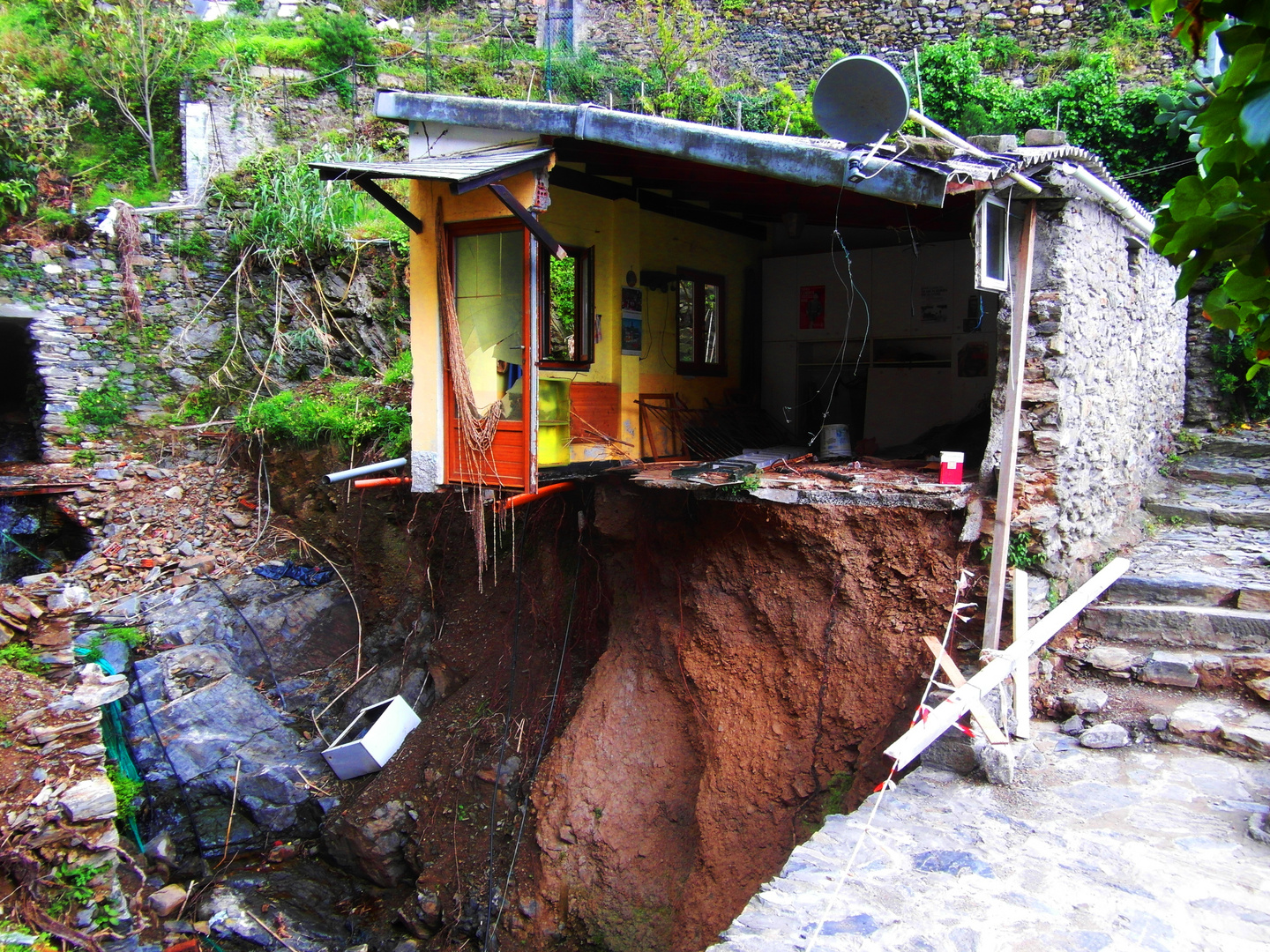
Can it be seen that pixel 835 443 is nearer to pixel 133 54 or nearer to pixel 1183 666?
pixel 1183 666

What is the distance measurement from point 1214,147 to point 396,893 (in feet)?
30.8

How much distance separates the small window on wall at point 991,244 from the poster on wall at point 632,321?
372 centimetres

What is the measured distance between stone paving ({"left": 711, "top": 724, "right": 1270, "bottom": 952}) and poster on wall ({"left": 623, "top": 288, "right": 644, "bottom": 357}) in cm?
520

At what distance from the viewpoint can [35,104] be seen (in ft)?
45.2

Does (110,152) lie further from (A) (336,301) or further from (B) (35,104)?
(A) (336,301)

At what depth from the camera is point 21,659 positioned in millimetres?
9352

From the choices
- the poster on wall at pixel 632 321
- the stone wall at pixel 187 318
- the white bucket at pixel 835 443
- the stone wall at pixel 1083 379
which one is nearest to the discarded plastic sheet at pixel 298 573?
the stone wall at pixel 187 318

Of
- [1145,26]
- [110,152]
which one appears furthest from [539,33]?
[1145,26]

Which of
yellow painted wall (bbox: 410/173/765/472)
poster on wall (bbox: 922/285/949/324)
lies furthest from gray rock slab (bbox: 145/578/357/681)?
poster on wall (bbox: 922/285/949/324)

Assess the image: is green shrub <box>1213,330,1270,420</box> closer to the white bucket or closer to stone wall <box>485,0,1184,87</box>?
the white bucket

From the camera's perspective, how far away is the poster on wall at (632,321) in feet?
29.2

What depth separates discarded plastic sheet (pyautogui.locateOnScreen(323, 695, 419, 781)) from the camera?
946 centimetres

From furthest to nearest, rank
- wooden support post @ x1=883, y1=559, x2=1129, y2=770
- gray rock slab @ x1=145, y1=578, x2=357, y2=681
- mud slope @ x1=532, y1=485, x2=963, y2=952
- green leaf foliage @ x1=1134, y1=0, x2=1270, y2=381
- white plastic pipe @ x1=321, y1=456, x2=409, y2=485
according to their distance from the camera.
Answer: gray rock slab @ x1=145, y1=578, x2=357, y2=681, white plastic pipe @ x1=321, y1=456, x2=409, y2=485, mud slope @ x1=532, y1=485, x2=963, y2=952, wooden support post @ x1=883, y1=559, x2=1129, y2=770, green leaf foliage @ x1=1134, y1=0, x2=1270, y2=381

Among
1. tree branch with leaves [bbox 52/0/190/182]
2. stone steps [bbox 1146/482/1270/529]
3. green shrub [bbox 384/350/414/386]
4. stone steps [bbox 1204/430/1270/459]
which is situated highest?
tree branch with leaves [bbox 52/0/190/182]
